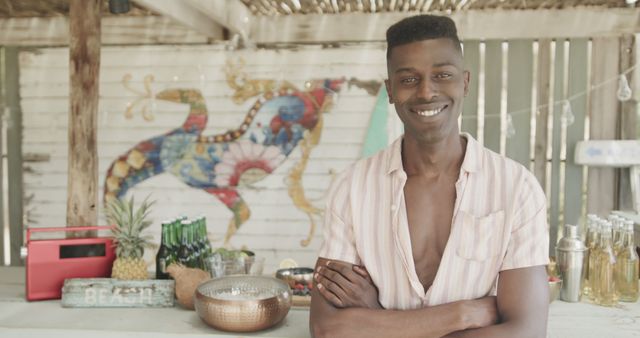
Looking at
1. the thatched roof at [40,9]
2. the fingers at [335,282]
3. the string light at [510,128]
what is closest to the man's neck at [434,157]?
the fingers at [335,282]

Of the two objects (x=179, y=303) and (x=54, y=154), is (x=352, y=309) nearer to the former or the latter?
(x=179, y=303)

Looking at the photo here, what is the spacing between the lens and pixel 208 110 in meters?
5.91

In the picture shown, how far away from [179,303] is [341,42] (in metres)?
3.66

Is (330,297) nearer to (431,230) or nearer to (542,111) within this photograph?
(431,230)

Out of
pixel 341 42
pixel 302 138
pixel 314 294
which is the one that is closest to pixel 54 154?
pixel 302 138

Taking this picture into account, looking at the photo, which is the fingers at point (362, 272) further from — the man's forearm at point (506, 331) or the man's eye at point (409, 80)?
the man's eye at point (409, 80)

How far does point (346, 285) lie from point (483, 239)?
0.49 meters

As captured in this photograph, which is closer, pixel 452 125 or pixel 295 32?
pixel 452 125

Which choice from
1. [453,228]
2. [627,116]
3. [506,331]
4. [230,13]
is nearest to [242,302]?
[453,228]

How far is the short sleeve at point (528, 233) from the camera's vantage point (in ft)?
6.04

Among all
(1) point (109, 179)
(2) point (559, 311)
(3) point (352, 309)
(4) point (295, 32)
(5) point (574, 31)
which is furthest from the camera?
(1) point (109, 179)

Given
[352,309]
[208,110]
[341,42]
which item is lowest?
[352,309]

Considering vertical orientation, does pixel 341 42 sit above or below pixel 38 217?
above

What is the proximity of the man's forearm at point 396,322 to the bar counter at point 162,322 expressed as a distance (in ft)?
1.46
